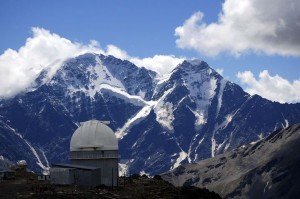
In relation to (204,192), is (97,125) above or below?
above

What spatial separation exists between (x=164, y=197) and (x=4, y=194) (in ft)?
76.7

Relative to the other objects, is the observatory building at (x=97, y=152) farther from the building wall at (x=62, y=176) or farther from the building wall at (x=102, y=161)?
the building wall at (x=62, y=176)

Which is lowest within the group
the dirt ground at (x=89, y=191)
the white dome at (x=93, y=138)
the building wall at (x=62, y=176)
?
the dirt ground at (x=89, y=191)

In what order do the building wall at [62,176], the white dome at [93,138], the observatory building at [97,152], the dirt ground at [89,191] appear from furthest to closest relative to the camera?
1. the white dome at [93,138]
2. the observatory building at [97,152]
3. the building wall at [62,176]
4. the dirt ground at [89,191]

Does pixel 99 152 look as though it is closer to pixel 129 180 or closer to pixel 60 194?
pixel 129 180

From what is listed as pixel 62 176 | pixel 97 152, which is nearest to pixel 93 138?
pixel 97 152

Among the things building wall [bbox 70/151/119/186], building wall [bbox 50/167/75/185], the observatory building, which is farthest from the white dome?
building wall [bbox 50/167/75/185]

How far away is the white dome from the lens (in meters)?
106

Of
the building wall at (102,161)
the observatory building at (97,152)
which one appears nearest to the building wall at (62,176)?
the observatory building at (97,152)

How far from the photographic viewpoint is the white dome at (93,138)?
347ft

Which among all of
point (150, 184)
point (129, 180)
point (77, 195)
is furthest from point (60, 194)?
point (129, 180)

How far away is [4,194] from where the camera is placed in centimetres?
8119

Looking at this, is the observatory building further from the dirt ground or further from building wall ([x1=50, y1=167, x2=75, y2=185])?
the dirt ground

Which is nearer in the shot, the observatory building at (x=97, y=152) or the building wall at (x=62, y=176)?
the building wall at (x=62, y=176)
